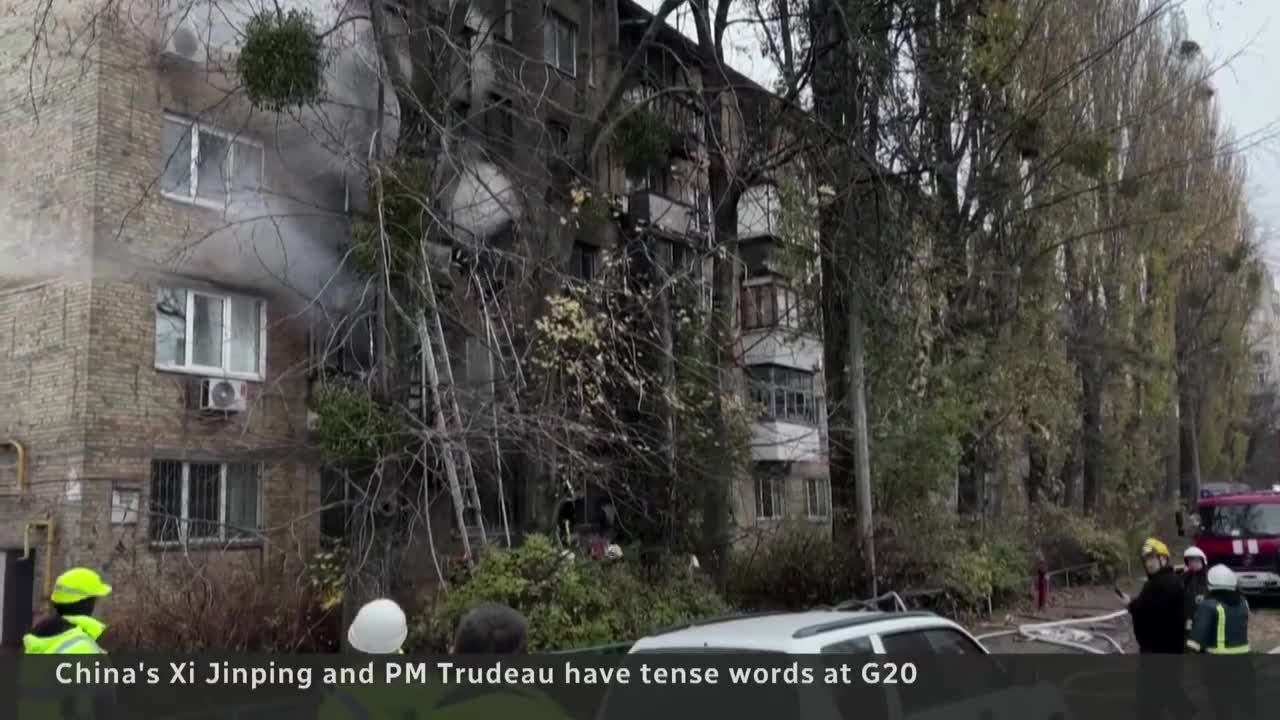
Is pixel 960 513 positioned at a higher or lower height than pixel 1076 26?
lower

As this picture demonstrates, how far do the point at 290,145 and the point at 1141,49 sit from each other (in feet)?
59.4

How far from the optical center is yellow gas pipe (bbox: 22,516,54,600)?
38.8 feet

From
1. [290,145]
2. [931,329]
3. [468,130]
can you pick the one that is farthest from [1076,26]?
[290,145]

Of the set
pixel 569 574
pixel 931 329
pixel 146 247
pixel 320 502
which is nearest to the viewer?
pixel 569 574

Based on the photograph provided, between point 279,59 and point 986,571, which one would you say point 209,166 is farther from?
point 986,571

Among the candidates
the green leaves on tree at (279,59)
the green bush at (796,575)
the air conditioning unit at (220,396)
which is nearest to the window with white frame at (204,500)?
the air conditioning unit at (220,396)

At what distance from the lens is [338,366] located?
12438 millimetres

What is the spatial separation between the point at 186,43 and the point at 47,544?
250 inches

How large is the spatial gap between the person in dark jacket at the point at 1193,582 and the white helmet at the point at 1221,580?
16cm

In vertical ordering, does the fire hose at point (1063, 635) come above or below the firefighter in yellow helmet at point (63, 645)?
below

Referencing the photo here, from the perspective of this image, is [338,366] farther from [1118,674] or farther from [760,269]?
[760,269]

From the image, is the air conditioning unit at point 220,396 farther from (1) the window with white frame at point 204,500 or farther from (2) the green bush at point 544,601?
(2) the green bush at point 544,601

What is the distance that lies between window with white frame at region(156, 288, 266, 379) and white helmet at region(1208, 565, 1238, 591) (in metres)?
11.5

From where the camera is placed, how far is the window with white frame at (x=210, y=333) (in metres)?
13.1
